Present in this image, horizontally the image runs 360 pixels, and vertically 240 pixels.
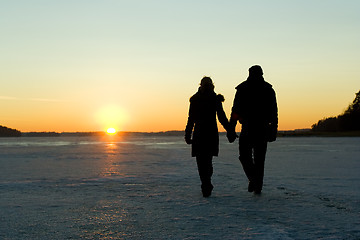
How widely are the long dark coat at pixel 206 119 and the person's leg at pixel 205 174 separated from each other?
4.0 inches

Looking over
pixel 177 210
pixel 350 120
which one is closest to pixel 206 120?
pixel 177 210

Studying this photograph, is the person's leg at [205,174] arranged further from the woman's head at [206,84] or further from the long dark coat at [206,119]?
the woman's head at [206,84]

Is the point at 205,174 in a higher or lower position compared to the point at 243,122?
lower

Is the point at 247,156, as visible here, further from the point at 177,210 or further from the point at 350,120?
the point at 350,120

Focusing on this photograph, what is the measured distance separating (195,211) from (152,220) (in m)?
0.73

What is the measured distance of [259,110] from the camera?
646 centimetres

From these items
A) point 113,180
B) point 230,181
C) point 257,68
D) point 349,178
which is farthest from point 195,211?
point 349,178

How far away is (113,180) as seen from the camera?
8.66m

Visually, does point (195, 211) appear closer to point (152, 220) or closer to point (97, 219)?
Result: point (152, 220)

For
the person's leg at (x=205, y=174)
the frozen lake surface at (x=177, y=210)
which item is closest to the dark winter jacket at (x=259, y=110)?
the person's leg at (x=205, y=174)

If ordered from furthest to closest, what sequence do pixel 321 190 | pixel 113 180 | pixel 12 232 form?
pixel 113 180 < pixel 321 190 < pixel 12 232

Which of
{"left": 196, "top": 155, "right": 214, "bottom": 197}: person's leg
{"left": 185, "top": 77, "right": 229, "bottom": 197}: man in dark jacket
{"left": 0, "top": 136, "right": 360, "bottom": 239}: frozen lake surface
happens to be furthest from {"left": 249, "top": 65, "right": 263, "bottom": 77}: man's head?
{"left": 0, "top": 136, "right": 360, "bottom": 239}: frozen lake surface

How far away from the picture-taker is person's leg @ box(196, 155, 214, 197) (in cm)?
628

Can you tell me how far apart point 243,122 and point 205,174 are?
1.07 meters
